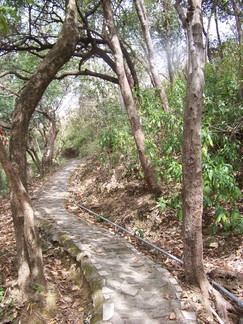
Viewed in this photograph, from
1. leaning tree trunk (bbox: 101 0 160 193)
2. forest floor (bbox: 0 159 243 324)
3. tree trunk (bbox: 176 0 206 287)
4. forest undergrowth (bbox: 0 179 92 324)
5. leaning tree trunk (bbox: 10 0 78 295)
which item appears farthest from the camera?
leaning tree trunk (bbox: 101 0 160 193)

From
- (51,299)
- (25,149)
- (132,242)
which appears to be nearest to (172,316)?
(51,299)

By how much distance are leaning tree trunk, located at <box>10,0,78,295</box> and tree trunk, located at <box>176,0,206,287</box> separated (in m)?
1.96

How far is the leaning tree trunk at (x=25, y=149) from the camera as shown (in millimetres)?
3875

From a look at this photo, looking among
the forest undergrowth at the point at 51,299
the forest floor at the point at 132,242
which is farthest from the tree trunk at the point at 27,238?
the forest floor at the point at 132,242

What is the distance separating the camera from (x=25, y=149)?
4117 millimetres

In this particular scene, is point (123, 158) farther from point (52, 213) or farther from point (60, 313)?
point (60, 313)

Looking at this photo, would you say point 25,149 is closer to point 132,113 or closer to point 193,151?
point 193,151

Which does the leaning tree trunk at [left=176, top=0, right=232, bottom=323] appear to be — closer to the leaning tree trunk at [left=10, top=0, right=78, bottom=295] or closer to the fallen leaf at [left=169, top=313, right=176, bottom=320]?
the fallen leaf at [left=169, top=313, right=176, bottom=320]

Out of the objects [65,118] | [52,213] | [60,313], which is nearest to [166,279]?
[60,313]

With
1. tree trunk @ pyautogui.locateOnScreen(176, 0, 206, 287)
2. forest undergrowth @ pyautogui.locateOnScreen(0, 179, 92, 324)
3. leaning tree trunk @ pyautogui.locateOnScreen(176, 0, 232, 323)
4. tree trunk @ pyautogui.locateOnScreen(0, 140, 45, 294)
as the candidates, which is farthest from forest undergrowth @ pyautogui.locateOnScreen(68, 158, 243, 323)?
tree trunk @ pyautogui.locateOnScreen(0, 140, 45, 294)

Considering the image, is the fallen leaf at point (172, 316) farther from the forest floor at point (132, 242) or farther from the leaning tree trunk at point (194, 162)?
the leaning tree trunk at point (194, 162)

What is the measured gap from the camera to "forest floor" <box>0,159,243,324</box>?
3.76 meters

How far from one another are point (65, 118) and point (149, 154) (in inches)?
806

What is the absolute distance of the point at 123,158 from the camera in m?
9.23
